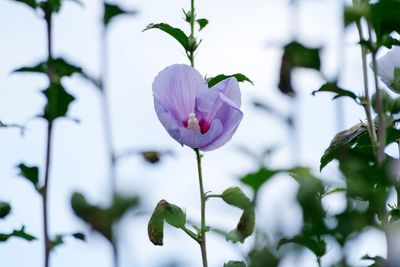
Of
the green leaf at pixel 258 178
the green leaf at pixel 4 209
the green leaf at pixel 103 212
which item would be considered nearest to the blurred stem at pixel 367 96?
the green leaf at pixel 258 178

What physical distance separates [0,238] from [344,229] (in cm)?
105

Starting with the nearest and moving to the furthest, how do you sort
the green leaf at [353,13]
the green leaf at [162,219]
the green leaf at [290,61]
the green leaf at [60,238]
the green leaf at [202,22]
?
the green leaf at [290,61] → the green leaf at [353,13] → the green leaf at [162,219] → the green leaf at [202,22] → the green leaf at [60,238]

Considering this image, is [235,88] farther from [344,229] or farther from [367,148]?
[344,229]

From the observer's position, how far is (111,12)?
2215 millimetres

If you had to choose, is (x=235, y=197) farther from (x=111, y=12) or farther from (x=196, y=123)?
(x=111, y=12)

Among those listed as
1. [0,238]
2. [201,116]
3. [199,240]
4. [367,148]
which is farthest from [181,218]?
[0,238]

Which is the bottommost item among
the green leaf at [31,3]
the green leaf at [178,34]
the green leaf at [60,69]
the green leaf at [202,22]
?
the green leaf at [178,34]

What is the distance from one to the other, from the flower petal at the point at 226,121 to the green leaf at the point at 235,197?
0.16 meters

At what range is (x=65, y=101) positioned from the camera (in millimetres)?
2154

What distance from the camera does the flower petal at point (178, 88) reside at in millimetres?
1501

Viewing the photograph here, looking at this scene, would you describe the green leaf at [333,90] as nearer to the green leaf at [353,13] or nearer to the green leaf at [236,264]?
the green leaf at [353,13]

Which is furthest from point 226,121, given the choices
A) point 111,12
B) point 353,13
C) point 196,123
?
point 111,12

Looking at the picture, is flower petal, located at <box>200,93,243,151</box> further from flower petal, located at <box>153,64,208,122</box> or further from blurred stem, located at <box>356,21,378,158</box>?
blurred stem, located at <box>356,21,378,158</box>

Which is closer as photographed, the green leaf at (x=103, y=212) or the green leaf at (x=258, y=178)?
the green leaf at (x=103, y=212)
